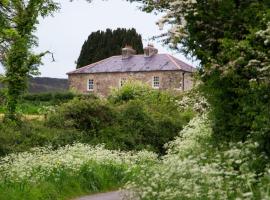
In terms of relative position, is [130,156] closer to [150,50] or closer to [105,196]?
[105,196]

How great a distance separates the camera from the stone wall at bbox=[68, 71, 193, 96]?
160 ft

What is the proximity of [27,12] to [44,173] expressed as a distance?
12.4 metres

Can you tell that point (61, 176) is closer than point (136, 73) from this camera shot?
Yes

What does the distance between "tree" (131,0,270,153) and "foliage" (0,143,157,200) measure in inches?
153

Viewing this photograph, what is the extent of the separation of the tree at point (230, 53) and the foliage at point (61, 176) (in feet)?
12.7

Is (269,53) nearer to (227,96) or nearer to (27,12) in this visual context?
(227,96)

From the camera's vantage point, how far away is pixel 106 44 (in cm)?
6694

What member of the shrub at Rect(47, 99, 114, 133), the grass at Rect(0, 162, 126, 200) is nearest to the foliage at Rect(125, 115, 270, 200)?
the grass at Rect(0, 162, 126, 200)

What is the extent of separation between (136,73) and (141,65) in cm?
105

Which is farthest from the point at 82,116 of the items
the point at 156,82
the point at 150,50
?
the point at 150,50

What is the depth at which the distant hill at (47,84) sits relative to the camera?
186 feet

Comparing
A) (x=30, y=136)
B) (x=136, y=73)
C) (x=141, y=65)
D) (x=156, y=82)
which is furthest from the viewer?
(x=141, y=65)

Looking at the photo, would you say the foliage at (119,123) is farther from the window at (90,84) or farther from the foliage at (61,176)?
the window at (90,84)

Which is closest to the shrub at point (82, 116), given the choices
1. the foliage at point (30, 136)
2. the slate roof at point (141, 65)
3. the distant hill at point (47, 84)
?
the foliage at point (30, 136)
